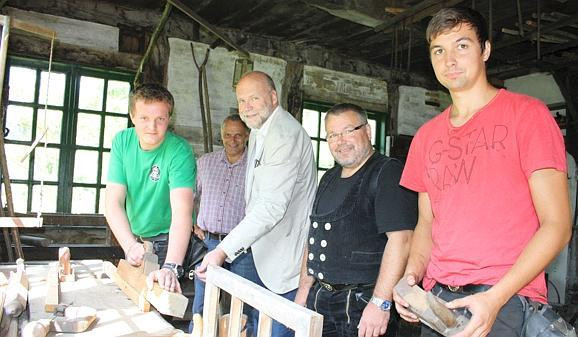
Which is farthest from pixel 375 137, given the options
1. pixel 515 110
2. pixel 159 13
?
pixel 515 110

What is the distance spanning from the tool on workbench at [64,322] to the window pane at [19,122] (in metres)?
4.02

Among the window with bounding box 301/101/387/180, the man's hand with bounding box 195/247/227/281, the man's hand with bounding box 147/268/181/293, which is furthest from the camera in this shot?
the window with bounding box 301/101/387/180

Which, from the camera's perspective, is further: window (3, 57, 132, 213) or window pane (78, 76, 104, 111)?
window pane (78, 76, 104, 111)

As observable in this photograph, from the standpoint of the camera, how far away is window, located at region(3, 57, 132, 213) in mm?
5512

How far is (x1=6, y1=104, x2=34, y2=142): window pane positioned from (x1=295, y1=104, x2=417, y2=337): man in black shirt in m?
4.12

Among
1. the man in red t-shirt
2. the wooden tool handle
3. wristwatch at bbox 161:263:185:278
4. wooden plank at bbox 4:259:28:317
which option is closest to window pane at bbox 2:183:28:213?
wooden plank at bbox 4:259:28:317

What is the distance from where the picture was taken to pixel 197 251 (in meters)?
4.08

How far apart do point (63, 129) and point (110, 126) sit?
48cm

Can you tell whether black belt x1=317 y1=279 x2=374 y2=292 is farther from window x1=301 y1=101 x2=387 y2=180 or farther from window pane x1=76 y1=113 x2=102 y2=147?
window x1=301 y1=101 x2=387 y2=180

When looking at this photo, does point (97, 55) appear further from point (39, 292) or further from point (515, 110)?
point (515, 110)

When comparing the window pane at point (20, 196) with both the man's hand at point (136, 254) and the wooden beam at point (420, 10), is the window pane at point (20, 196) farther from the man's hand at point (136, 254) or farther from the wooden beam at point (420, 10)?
the wooden beam at point (420, 10)

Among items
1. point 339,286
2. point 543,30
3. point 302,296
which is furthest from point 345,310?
point 543,30

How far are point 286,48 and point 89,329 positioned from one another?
18.3 feet

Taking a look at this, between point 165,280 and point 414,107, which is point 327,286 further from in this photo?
point 414,107
